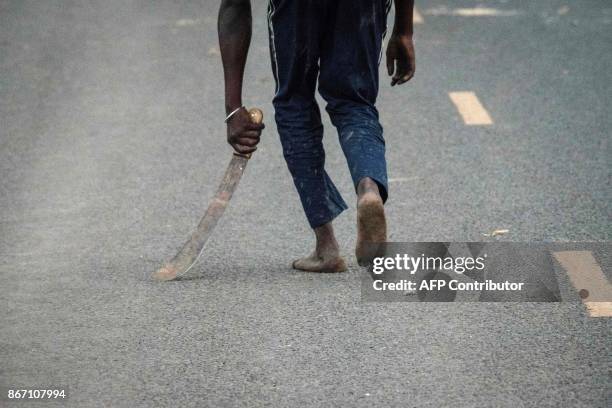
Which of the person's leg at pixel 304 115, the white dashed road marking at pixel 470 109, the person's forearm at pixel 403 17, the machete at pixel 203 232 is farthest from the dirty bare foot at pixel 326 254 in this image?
the white dashed road marking at pixel 470 109

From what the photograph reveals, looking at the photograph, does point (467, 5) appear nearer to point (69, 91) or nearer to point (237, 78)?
point (69, 91)

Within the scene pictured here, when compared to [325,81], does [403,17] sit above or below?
above

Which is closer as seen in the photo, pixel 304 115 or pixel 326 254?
pixel 304 115

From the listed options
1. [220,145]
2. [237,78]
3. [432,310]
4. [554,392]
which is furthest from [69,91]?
[554,392]

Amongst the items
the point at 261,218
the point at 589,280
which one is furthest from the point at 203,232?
the point at 589,280

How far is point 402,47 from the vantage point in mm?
4867

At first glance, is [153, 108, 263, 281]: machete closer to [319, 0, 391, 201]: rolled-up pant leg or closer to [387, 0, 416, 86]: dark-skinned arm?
[319, 0, 391, 201]: rolled-up pant leg

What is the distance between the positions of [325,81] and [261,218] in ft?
4.30

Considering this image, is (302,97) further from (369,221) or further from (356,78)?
(369,221)

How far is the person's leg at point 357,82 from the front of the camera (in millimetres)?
4480

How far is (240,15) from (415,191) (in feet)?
6.23

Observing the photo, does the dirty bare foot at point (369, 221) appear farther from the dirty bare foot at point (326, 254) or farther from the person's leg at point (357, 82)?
the dirty bare foot at point (326, 254)

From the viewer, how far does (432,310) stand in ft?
14.3

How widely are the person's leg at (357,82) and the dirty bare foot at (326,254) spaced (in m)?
0.41
